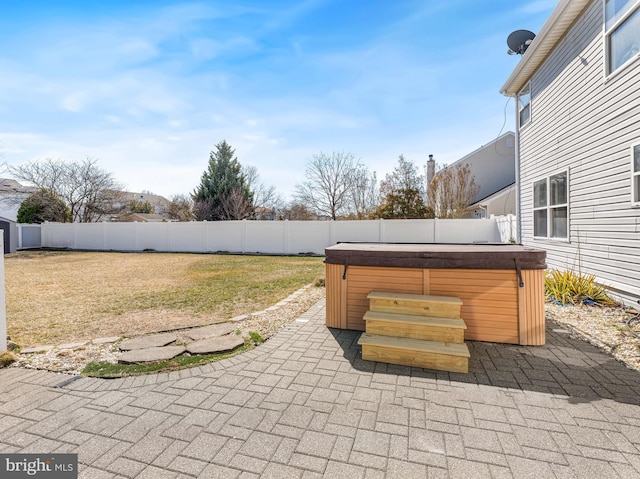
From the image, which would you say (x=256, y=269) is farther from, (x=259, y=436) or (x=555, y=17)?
(x=555, y=17)

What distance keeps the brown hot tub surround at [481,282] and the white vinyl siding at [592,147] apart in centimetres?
272

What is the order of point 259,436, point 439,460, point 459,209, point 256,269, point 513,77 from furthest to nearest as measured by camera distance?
1. point 459,209
2. point 256,269
3. point 513,77
4. point 259,436
5. point 439,460

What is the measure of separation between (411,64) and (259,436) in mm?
9311

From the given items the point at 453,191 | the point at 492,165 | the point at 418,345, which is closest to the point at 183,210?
the point at 453,191

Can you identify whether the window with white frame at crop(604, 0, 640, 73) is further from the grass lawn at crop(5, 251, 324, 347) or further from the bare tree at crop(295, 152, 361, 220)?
the bare tree at crop(295, 152, 361, 220)

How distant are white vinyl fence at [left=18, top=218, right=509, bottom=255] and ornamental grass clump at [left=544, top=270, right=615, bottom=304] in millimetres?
6304

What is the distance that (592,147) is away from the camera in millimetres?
5500

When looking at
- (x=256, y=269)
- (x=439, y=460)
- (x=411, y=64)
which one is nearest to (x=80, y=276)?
(x=256, y=269)

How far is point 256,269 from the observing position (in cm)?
978

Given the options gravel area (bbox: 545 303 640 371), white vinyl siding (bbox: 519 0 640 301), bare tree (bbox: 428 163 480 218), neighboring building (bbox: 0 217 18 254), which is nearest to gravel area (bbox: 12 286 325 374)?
gravel area (bbox: 545 303 640 371)

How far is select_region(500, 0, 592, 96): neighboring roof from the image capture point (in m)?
5.62

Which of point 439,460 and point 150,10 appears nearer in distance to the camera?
point 439,460

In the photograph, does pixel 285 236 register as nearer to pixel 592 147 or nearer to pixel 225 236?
pixel 225 236

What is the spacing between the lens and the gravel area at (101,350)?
297 centimetres
